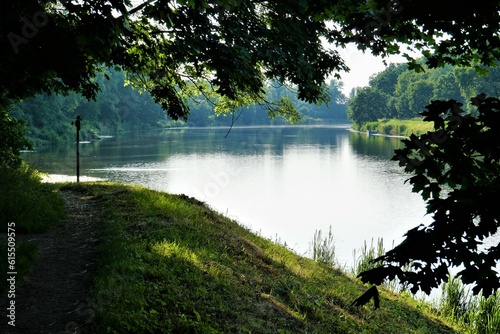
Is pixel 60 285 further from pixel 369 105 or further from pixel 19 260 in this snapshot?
pixel 369 105

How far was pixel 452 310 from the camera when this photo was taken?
12078 millimetres

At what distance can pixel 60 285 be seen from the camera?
6801mm

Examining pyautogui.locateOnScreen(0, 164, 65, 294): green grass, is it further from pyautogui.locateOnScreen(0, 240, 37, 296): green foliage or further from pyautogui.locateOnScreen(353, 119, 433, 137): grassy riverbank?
pyautogui.locateOnScreen(353, 119, 433, 137): grassy riverbank

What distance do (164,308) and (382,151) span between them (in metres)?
56.0

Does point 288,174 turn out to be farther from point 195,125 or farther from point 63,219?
point 195,125

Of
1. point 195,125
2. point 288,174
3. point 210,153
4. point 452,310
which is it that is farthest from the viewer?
point 195,125

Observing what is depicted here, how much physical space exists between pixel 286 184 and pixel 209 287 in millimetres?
28830

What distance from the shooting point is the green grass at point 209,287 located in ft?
20.9

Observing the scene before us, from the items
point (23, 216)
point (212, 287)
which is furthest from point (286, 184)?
point (212, 287)

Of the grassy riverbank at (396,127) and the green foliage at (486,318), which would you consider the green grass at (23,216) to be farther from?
the grassy riverbank at (396,127)

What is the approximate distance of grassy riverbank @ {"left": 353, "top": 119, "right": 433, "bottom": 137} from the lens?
79625mm

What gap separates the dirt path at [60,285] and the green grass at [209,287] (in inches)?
9.6

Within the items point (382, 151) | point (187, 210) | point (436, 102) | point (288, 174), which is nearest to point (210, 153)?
point (288, 174)

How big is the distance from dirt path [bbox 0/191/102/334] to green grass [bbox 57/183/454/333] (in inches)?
9.6
